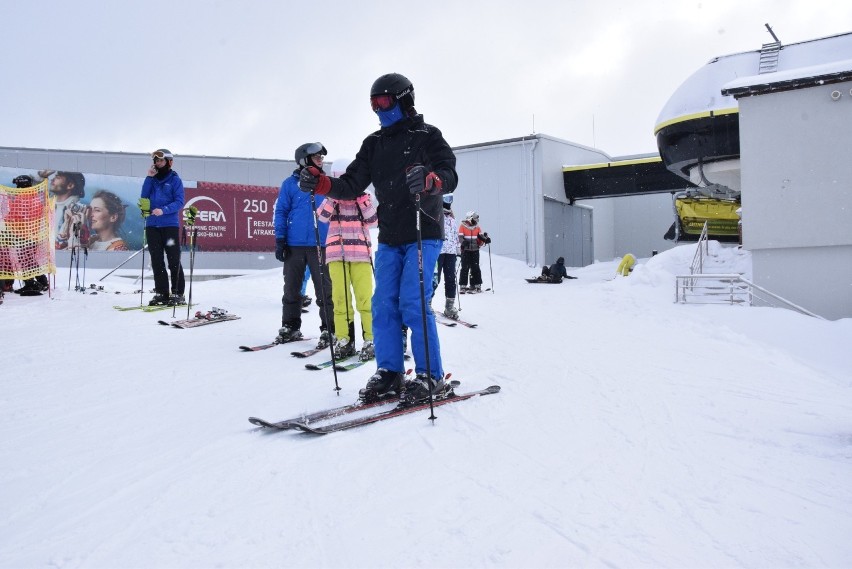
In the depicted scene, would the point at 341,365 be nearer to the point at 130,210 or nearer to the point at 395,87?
the point at 395,87

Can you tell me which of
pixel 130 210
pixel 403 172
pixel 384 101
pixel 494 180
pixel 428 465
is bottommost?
pixel 428 465

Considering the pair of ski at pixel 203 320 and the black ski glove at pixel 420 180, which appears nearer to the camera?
the black ski glove at pixel 420 180

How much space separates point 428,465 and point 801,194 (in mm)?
9183

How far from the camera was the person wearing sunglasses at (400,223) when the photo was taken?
3785 mm

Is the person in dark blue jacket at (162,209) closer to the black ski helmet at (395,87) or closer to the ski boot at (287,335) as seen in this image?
the ski boot at (287,335)

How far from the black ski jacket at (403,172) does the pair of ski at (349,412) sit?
1060mm

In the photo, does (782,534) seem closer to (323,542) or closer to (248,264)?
(323,542)

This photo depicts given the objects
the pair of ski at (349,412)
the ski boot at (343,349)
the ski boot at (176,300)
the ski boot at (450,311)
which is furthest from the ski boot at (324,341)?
the ski boot at (176,300)

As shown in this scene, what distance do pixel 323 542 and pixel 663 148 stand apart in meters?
Result: 16.9

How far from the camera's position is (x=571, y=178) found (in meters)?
22.3

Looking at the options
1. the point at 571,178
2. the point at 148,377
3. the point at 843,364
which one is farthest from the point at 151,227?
the point at 571,178

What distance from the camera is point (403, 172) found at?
389cm

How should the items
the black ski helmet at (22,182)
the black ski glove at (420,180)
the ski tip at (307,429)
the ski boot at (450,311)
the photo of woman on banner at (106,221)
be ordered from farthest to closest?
the photo of woman on banner at (106,221)
the black ski helmet at (22,182)
the ski boot at (450,311)
the black ski glove at (420,180)
the ski tip at (307,429)

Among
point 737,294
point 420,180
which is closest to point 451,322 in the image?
point 420,180
